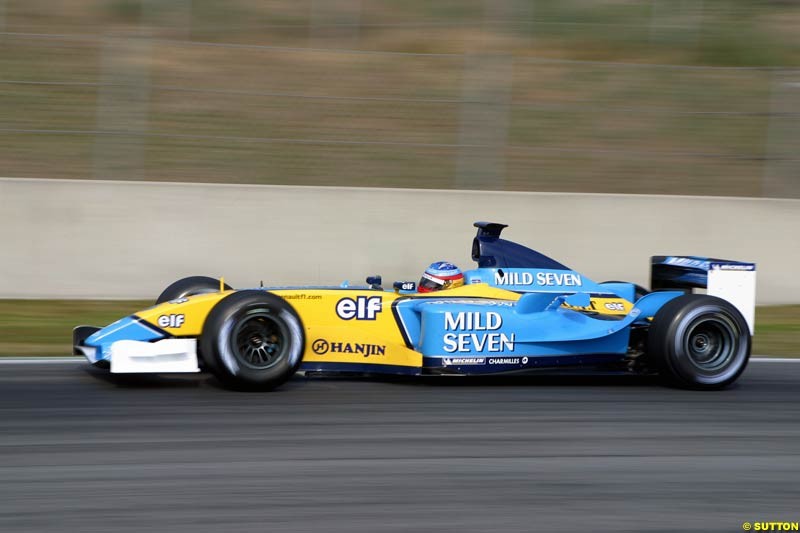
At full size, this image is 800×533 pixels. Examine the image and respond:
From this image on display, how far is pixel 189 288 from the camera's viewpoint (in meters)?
7.52

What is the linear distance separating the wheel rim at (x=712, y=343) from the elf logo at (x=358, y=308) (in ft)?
7.24

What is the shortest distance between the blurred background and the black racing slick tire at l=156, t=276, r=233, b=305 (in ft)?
11.0

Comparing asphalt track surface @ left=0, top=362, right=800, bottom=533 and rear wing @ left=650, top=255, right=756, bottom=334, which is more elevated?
rear wing @ left=650, top=255, right=756, bottom=334

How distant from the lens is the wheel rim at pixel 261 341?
21.2 feet

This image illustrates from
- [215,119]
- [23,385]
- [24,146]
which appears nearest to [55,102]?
[24,146]

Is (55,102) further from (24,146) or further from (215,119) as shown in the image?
(215,119)

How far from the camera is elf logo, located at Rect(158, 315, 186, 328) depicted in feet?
21.4

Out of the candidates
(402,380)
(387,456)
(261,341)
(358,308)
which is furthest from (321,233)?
(387,456)

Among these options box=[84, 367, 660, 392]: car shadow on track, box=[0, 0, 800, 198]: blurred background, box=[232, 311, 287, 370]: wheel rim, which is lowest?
box=[84, 367, 660, 392]: car shadow on track

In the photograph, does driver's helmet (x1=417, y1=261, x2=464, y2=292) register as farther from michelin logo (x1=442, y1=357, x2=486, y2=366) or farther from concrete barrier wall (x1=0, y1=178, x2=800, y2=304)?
concrete barrier wall (x1=0, y1=178, x2=800, y2=304)

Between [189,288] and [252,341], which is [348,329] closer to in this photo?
[252,341]

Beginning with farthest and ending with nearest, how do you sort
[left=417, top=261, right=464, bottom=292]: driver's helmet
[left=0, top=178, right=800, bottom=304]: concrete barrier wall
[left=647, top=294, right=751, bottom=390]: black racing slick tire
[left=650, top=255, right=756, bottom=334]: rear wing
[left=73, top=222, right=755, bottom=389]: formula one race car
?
[left=0, top=178, right=800, bottom=304]: concrete barrier wall → [left=650, top=255, right=756, bottom=334]: rear wing → [left=417, top=261, right=464, bottom=292]: driver's helmet → [left=647, top=294, right=751, bottom=390]: black racing slick tire → [left=73, top=222, right=755, bottom=389]: formula one race car

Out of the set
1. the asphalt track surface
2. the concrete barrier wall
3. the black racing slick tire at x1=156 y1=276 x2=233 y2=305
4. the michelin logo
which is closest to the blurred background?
the concrete barrier wall

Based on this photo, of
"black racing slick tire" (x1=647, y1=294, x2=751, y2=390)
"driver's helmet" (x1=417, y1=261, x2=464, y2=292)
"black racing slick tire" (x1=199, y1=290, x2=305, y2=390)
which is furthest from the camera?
"driver's helmet" (x1=417, y1=261, x2=464, y2=292)
